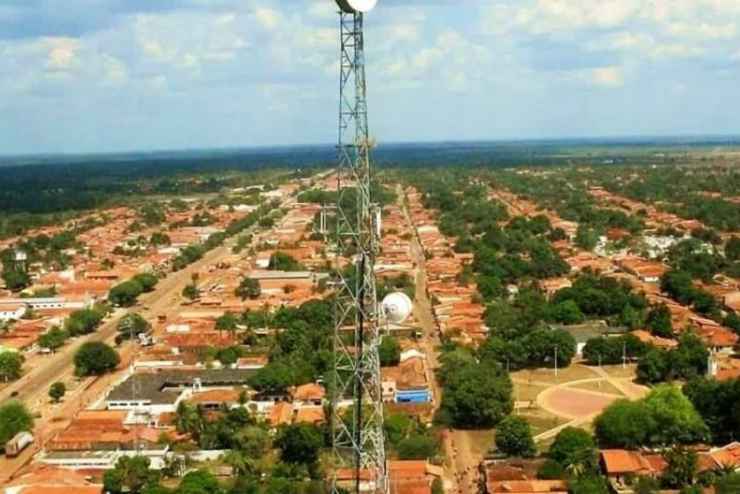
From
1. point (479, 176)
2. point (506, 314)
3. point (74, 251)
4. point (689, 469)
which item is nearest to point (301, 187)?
point (479, 176)

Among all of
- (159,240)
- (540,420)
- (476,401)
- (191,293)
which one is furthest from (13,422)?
(159,240)

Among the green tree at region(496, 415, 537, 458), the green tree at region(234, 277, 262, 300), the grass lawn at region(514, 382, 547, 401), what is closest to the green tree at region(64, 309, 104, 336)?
the green tree at region(234, 277, 262, 300)

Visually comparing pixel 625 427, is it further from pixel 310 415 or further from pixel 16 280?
pixel 16 280

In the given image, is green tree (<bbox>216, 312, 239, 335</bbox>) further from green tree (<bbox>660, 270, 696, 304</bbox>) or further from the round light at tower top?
→ the round light at tower top

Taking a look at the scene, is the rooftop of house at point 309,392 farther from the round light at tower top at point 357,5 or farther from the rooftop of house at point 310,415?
the round light at tower top at point 357,5

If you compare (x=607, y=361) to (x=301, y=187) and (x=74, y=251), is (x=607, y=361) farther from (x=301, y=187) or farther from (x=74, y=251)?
(x=301, y=187)

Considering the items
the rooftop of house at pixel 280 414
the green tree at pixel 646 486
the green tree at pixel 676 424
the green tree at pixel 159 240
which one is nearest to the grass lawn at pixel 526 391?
the green tree at pixel 676 424
